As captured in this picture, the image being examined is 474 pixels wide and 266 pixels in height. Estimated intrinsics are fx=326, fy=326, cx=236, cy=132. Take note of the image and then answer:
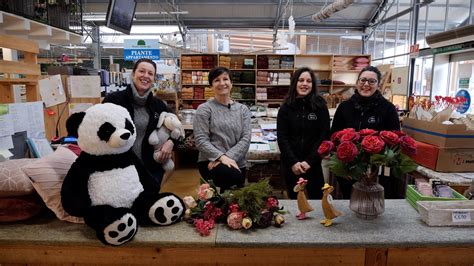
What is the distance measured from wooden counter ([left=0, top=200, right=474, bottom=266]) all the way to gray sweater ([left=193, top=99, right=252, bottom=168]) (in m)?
1.06

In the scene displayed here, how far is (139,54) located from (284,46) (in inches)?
153

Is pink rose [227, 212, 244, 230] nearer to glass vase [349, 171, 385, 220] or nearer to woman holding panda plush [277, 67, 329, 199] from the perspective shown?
glass vase [349, 171, 385, 220]

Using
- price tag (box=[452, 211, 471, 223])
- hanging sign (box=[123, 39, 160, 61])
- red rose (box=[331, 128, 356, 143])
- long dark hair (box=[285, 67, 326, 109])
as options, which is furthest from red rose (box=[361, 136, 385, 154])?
hanging sign (box=[123, 39, 160, 61])

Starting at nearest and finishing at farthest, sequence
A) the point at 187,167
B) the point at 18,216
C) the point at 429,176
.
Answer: the point at 18,216
the point at 429,176
the point at 187,167

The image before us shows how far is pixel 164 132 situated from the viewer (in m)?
1.93

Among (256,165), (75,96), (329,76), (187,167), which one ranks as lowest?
(187,167)

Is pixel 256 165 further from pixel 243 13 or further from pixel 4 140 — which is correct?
pixel 243 13

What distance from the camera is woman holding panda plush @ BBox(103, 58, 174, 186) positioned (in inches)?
74.7

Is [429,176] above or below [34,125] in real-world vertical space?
below

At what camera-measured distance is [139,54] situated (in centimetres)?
796

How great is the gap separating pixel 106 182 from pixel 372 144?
103cm

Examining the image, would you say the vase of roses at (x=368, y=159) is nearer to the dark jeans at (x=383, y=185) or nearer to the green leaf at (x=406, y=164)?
the green leaf at (x=406, y=164)

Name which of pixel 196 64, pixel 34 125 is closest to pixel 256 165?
pixel 34 125

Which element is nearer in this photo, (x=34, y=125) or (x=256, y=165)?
(x=34, y=125)
